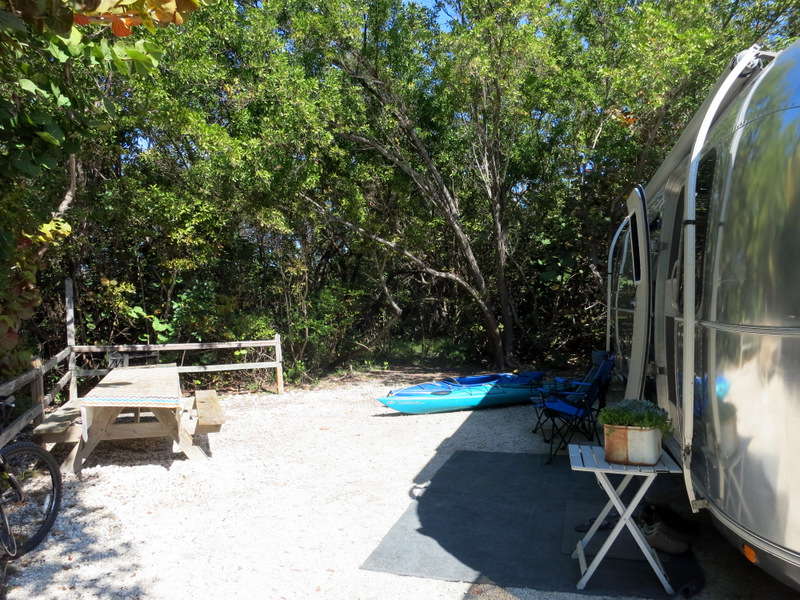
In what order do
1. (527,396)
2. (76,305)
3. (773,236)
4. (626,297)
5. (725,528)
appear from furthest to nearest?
1. (76,305)
2. (527,396)
3. (626,297)
4. (725,528)
5. (773,236)

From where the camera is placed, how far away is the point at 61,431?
Answer: 5828mm

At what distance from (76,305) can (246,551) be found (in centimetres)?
696

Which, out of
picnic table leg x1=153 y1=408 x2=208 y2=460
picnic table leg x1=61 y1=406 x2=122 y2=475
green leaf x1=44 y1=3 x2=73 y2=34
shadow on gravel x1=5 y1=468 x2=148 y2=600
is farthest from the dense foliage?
green leaf x1=44 y1=3 x2=73 y2=34

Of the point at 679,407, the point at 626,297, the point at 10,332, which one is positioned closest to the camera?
the point at 679,407

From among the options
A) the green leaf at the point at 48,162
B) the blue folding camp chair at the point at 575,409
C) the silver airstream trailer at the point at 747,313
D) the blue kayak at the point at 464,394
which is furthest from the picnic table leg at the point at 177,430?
the silver airstream trailer at the point at 747,313

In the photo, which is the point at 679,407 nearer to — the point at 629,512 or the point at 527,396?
the point at 629,512

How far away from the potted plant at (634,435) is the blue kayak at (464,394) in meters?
5.01

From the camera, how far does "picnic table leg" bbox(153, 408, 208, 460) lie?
5.98m

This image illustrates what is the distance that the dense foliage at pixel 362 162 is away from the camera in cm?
916

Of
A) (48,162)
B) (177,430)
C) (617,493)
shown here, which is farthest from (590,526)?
(48,162)

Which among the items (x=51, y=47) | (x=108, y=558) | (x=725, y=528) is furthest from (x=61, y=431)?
(x=725, y=528)

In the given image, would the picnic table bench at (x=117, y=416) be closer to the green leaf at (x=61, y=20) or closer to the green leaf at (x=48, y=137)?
the green leaf at (x=48, y=137)

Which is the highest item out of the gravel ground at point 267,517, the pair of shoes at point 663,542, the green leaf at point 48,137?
the green leaf at point 48,137

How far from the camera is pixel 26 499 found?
4.72m
